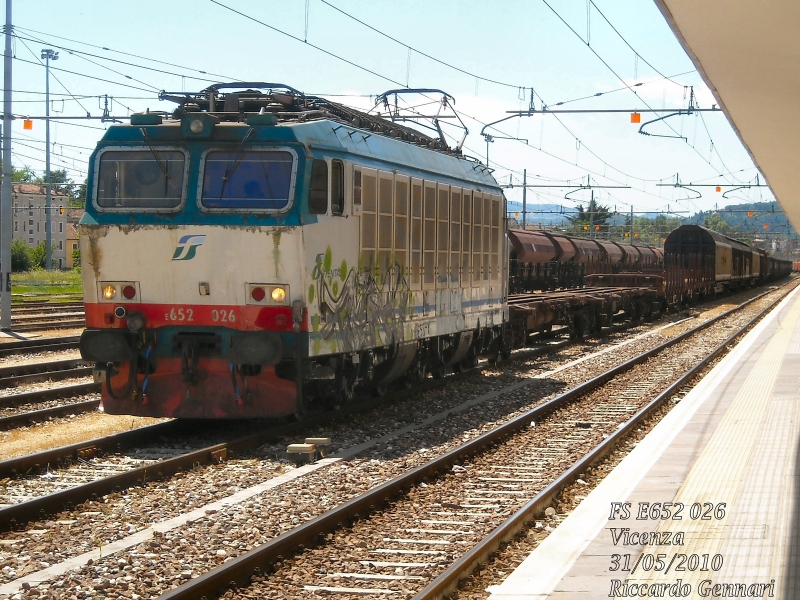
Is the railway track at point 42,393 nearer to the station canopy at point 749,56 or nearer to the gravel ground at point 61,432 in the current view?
the gravel ground at point 61,432

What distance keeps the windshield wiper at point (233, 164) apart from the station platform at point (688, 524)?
16.5 ft

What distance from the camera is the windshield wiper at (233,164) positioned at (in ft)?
36.7

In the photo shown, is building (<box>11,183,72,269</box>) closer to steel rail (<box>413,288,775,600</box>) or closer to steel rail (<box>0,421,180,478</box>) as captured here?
steel rail (<box>0,421,180,478</box>)

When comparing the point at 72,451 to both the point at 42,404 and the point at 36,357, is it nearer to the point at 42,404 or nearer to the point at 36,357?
the point at 42,404

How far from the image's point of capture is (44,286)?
176ft

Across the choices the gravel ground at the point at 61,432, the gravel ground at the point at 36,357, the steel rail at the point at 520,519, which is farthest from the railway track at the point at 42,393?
the steel rail at the point at 520,519

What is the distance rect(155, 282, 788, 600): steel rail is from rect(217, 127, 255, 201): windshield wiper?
369 centimetres

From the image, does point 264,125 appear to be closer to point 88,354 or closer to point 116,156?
point 116,156

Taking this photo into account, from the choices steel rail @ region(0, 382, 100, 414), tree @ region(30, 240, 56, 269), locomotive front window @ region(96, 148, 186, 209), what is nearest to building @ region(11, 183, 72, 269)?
tree @ region(30, 240, 56, 269)

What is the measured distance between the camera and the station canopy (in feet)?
20.6

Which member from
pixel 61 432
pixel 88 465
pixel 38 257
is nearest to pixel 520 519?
pixel 88 465

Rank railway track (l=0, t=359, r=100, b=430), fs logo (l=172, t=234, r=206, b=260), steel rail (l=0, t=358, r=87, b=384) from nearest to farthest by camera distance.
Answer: fs logo (l=172, t=234, r=206, b=260)
railway track (l=0, t=359, r=100, b=430)
steel rail (l=0, t=358, r=87, b=384)

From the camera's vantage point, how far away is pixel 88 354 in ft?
37.1

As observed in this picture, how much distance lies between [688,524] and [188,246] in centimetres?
617
